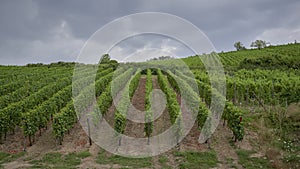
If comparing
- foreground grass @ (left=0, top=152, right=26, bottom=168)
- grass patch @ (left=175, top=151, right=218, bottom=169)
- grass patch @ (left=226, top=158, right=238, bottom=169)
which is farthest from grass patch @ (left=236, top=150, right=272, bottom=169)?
A: foreground grass @ (left=0, top=152, right=26, bottom=168)

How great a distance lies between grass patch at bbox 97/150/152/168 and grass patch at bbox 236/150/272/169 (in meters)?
3.25

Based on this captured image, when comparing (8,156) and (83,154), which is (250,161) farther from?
(8,156)

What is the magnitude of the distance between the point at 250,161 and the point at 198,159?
1789 mm

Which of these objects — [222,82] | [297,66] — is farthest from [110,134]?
[297,66]

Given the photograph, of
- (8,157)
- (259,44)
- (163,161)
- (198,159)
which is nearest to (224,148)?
(198,159)

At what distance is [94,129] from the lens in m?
13.2

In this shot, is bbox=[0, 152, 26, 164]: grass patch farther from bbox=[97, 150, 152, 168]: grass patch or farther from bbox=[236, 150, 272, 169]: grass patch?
bbox=[236, 150, 272, 169]: grass patch

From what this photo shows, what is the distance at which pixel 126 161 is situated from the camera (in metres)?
9.58

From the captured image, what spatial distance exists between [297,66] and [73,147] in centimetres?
3855

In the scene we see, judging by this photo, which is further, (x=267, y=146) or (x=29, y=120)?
(x=29, y=120)

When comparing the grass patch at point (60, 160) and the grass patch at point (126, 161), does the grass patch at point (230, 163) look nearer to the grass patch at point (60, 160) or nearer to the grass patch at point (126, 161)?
the grass patch at point (126, 161)

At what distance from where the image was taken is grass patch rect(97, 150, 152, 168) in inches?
364

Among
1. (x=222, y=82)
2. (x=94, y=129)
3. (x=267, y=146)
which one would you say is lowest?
(x=267, y=146)

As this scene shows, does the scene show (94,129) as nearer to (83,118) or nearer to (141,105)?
(83,118)
